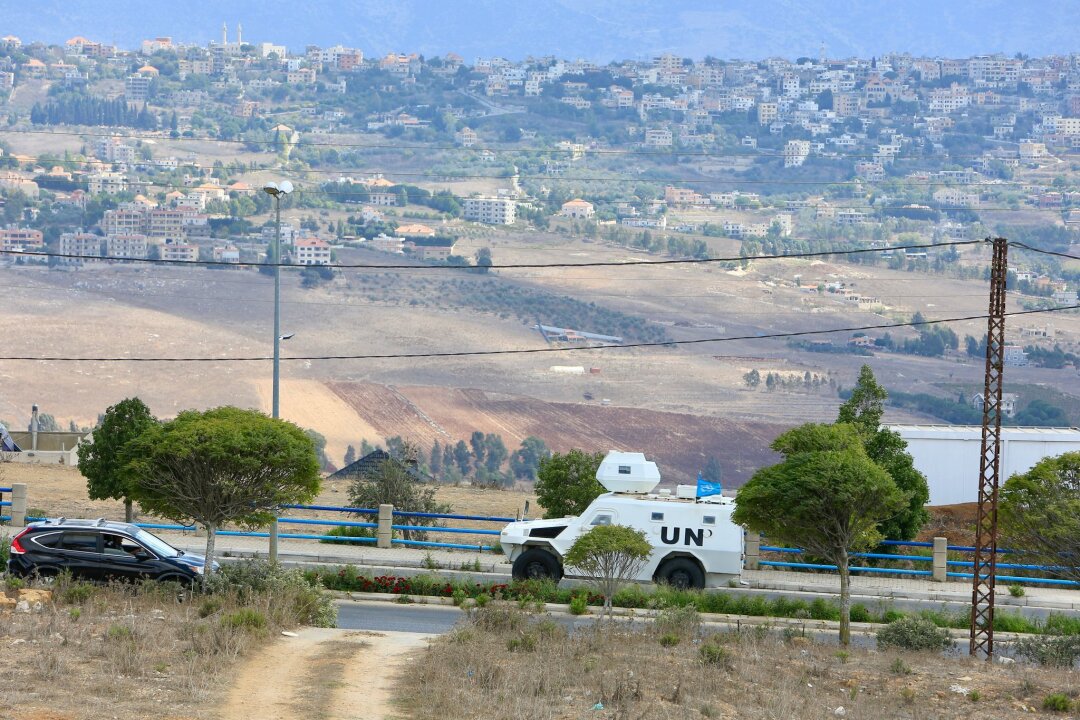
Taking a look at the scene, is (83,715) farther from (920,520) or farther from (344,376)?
(344,376)

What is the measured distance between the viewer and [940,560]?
2997cm

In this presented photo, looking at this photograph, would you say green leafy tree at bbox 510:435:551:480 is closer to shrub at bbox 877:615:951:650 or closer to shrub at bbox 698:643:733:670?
shrub at bbox 877:615:951:650

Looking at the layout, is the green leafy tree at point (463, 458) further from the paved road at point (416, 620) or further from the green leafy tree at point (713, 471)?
the paved road at point (416, 620)

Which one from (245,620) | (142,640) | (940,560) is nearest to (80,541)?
(245,620)

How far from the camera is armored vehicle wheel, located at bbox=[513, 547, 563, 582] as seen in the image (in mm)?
26891

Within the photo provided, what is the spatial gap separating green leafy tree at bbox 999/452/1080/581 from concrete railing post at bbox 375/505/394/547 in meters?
13.5

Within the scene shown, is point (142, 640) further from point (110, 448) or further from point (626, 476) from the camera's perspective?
point (110, 448)

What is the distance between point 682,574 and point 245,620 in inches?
411

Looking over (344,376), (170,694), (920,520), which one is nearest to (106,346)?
(344,376)

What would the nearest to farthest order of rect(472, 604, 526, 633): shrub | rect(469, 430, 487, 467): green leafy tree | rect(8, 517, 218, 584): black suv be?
rect(472, 604, 526, 633): shrub, rect(8, 517, 218, 584): black suv, rect(469, 430, 487, 467): green leafy tree

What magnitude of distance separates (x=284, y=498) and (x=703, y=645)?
24.4ft

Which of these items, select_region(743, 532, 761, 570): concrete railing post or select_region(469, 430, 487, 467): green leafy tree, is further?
select_region(469, 430, 487, 467): green leafy tree

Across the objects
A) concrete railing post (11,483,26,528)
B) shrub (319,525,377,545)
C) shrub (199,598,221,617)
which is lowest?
shrub (199,598,221,617)

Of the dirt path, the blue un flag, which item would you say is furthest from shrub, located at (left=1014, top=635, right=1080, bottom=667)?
the dirt path
